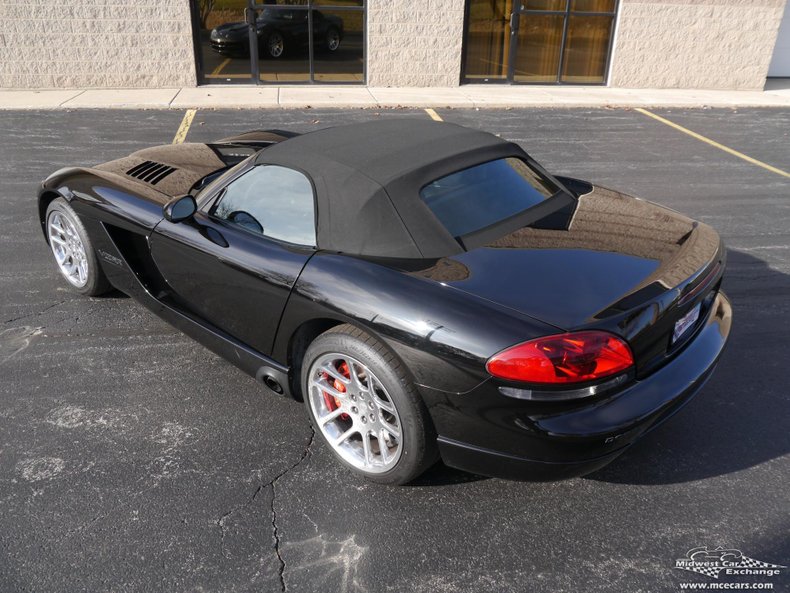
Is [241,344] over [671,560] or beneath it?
over

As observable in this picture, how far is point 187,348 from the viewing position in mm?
4027

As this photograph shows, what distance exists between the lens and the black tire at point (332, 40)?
1353cm

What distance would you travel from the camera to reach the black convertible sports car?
2.41 meters

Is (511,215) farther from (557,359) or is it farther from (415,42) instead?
(415,42)

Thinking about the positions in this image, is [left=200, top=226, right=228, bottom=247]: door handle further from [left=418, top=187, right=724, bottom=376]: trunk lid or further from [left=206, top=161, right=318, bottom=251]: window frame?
[left=418, top=187, right=724, bottom=376]: trunk lid

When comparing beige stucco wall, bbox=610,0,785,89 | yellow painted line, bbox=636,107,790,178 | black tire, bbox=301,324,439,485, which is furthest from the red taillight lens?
beige stucco wall, bbox=610,0,785,89

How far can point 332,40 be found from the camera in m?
13.6

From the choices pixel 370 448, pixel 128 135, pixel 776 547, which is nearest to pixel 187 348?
pixel 370 448

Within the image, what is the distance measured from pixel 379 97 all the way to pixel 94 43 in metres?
5.82

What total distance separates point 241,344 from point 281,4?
11.8 meters

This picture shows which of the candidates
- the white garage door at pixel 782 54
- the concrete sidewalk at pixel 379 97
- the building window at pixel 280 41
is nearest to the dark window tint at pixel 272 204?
the concrete sidewalk at pixel 379 97

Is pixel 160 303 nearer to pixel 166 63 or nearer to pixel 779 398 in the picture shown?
pixel 779 398

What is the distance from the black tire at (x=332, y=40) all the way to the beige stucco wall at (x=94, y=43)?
2.79 metres

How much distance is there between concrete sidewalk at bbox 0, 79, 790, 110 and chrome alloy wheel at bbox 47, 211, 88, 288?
765cm
